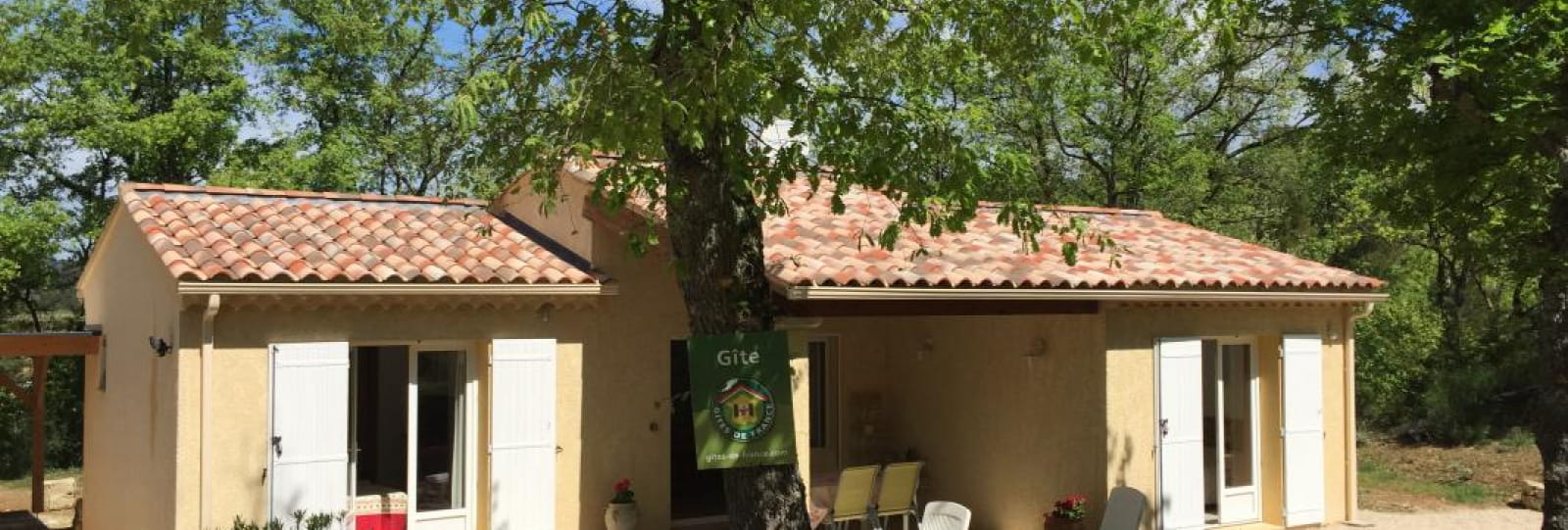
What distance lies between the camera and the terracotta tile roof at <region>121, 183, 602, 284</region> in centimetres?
869

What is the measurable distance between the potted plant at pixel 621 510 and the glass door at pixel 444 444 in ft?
3.65

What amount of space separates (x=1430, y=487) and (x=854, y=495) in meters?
9.89

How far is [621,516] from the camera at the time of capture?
401 inches

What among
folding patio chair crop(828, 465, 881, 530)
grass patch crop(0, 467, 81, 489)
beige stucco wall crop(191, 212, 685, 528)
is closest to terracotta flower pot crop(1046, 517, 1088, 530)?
folding patio chair crop(828, 465, 881, 530)

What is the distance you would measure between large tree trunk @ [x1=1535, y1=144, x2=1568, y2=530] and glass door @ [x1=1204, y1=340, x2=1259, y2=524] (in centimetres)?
314

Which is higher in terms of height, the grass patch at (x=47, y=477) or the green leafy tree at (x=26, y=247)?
the green leafy tree at (x=26, y=247)

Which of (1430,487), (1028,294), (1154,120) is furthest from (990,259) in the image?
(1154,120)

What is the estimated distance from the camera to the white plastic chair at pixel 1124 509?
9289mm

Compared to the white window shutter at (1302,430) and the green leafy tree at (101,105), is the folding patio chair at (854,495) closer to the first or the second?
the white window shutter at (1302,430)

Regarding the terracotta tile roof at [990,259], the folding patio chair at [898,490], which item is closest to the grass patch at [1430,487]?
the terracotta tile roof at [990,259]

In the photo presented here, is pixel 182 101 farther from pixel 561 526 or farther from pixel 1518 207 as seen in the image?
pixel 1518 207

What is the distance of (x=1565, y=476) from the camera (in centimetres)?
843

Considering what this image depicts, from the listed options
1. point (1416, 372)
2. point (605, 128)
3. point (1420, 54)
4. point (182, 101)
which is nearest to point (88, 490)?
point (605, 128)

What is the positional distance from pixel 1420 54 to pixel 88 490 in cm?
1224
